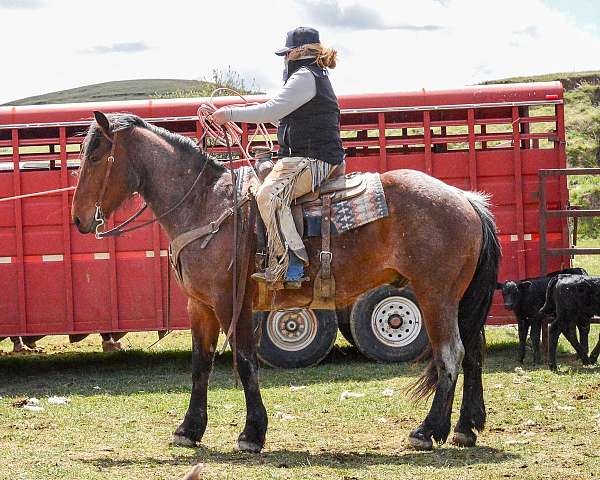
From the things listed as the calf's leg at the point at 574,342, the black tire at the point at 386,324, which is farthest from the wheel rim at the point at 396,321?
the calf's leg at the point at 574,342

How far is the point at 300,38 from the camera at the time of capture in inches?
304

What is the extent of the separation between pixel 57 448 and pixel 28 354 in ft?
23.8

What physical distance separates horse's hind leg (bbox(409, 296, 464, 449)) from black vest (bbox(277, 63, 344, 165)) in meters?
1.27

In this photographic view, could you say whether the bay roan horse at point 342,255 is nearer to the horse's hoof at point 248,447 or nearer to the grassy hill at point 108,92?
the horse's hoof at point 248,447

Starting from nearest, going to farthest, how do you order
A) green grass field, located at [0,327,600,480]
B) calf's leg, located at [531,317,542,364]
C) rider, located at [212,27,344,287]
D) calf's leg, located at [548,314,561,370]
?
1. green grass field, located at [0,327,600,480]
2. rider, located at [212,27,344,287]
3. calf's leg, located at [548,314,561,370]
4. calf's leg, located at [531,317,542,364]

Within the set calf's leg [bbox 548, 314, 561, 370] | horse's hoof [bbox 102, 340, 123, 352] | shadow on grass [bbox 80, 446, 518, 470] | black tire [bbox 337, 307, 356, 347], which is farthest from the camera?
horse's hoof [bbox 102, 340, 123, 352]

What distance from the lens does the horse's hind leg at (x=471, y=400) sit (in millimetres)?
7707

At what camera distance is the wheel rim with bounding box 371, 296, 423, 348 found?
480 inches

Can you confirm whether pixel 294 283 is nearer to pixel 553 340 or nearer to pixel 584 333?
pixel 553 340

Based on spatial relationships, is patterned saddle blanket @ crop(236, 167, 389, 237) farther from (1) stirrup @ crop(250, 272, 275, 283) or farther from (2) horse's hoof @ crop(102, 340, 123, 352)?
(2) horse's hoof @ crop(102, 340, 123, 352)

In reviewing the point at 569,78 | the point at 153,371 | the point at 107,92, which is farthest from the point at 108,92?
the point at 153,371

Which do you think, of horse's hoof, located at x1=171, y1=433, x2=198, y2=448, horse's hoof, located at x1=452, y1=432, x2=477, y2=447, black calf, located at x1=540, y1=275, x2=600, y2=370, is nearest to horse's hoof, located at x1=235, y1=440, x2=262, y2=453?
horse's hoof, located at x1=171, y1=433, x2=198, y2=448

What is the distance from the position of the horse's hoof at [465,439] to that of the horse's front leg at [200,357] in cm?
192

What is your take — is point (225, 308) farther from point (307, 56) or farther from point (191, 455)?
point (307, 56)
